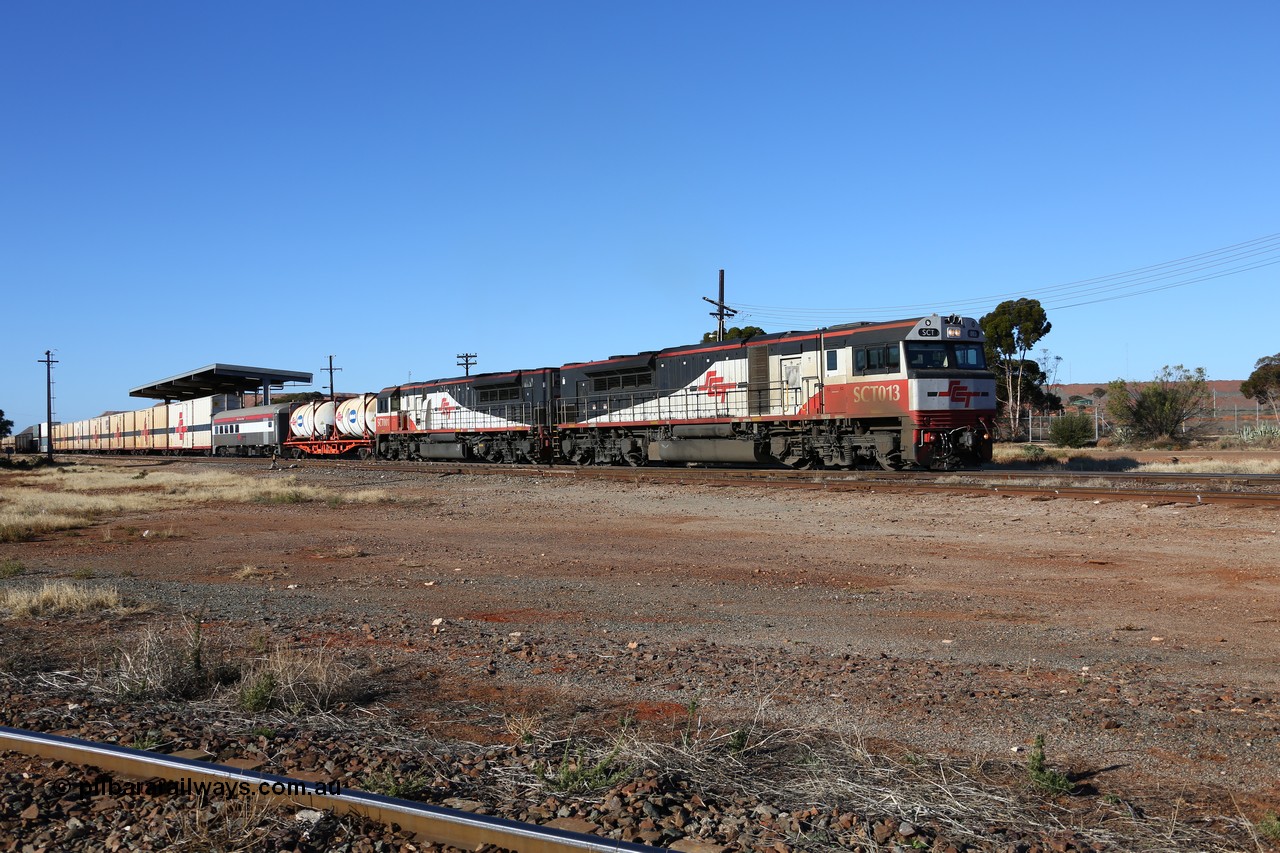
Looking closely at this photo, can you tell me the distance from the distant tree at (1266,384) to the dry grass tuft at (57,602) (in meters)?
60.1

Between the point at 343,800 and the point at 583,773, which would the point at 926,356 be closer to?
the point at 583,773

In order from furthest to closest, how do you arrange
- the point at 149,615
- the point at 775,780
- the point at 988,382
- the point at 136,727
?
the point at 988,382, the point at 149,615, the point at 136,727, the point at 775,780

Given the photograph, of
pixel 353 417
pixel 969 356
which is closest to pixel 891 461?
pixel 969 356

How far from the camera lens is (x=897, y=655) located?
279 inches

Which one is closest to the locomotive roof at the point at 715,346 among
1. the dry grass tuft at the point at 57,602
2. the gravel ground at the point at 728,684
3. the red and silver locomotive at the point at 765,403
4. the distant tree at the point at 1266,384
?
the red and silver locomotive at the point at 765,403

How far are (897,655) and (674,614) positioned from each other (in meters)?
2.47

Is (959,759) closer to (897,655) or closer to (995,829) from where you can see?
(995,829)

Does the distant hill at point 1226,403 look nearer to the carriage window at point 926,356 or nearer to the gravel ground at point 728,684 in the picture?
the carriage window at point 926,356

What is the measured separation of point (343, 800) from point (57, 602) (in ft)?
22.3

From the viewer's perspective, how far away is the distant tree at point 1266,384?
5534 cm

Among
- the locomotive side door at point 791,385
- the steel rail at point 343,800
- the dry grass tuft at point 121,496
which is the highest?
the locomotive side door at point 791,385

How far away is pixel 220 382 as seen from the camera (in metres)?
55.1

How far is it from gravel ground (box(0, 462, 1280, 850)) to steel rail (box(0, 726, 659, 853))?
0.12 meters

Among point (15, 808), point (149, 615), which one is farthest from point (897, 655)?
point (149, 615)
